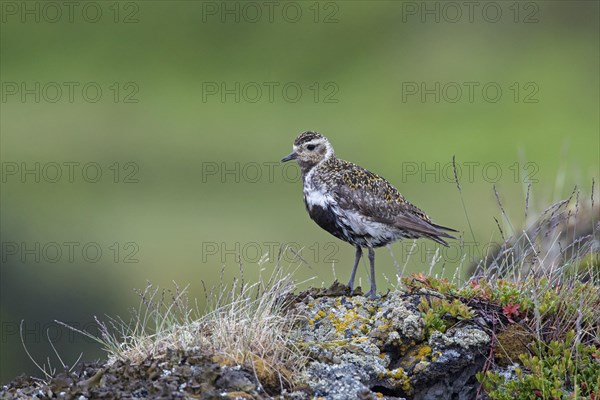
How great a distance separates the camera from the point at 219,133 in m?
35.8

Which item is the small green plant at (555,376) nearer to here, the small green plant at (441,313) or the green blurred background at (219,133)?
the small green plant at (441,313)

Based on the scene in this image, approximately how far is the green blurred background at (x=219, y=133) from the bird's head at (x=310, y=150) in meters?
7.22

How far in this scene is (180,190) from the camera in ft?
105

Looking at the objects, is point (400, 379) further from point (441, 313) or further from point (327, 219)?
point (327, 219)

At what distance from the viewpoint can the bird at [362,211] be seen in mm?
11234

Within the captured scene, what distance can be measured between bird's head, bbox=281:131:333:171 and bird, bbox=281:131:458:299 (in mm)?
351

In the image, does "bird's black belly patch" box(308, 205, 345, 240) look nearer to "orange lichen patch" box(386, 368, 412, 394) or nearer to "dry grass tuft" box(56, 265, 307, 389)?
"dry grass tuft" box(56, 265, 307, 389)

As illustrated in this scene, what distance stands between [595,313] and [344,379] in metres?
2.22

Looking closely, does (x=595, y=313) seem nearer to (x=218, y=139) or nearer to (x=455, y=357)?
(x=455, y=357)

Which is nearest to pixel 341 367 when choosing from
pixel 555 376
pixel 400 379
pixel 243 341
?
pixel 400 379

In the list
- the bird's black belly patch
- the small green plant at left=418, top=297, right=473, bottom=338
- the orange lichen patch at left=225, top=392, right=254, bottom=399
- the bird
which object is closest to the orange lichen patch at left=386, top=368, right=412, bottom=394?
the small green plant at left=418, top=297, right=473, bottom=338

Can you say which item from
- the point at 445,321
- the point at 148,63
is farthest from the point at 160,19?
the point at 445,321

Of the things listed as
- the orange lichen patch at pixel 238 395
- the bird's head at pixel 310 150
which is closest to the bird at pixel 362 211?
the bird's head at pixel 310 150

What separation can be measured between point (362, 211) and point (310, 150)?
1.13 meters
